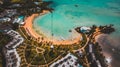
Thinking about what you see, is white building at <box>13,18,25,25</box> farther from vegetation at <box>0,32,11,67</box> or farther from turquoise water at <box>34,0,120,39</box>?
vegetation at <box>0,32,11,67</box>

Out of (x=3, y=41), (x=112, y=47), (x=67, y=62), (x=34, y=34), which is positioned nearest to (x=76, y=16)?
(x=34, y=34)

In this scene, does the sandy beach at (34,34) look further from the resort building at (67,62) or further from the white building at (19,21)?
the resort building at (67,62)

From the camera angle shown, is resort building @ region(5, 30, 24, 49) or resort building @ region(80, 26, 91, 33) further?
resort building @ region(80, 26, 91, 33)

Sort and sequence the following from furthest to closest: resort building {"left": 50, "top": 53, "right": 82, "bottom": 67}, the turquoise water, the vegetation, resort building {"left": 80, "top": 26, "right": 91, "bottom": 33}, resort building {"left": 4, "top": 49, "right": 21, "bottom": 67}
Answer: the turquoise water → resort building {"left": 80, "top": 26, "right": 91, "bottom": 33} → the vegetation → resort building {"left": 50, "top": 53, "right": 82, "bottom": 67} → resort building {"left": 4, "top": 49, "right": 21, "bottom": 67}

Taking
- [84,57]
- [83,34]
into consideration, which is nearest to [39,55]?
[84,57]

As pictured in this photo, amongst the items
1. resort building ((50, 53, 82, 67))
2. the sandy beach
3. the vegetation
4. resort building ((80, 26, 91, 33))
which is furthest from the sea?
the vegetation

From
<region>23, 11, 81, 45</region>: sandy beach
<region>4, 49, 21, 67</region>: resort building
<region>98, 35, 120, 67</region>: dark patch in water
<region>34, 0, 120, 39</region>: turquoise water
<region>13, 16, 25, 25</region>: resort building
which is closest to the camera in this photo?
<region>4, 49, 21, 67</region>: resort building

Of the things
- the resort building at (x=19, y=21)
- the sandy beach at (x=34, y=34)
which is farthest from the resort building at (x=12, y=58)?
the resort building at (x=19, y=21)
